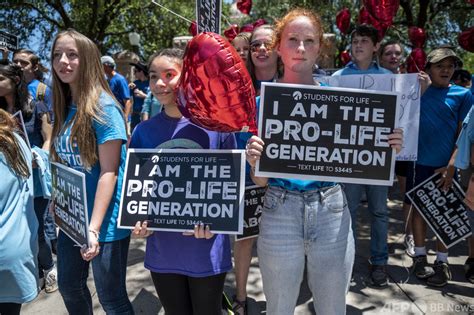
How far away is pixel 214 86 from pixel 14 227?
1.22 meters

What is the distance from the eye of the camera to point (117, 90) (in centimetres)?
666

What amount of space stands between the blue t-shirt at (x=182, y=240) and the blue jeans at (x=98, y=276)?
0.24 meters

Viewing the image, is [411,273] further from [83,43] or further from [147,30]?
[147,30]

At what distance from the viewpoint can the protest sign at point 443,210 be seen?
3506mm

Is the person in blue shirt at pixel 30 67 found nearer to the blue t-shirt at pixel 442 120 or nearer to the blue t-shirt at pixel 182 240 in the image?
the blue t-shirt at pixel 182 240

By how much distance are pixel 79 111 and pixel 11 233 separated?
69 cm

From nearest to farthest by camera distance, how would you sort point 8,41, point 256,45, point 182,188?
point 182,188, point 256,45, point 8,41

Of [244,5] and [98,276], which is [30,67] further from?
[98,276]

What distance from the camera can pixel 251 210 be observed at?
2.64 metres

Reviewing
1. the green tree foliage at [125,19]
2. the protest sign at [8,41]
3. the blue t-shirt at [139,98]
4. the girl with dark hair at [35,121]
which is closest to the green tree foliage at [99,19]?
the green tree foliage at [125,19]

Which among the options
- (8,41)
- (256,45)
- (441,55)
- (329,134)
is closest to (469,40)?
(441,55)

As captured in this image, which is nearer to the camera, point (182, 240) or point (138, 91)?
point (182, 240)

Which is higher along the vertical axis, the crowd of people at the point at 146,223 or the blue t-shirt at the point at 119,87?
the blue t-shirt at the point at 119,87

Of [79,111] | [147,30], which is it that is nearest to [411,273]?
[79,111]
